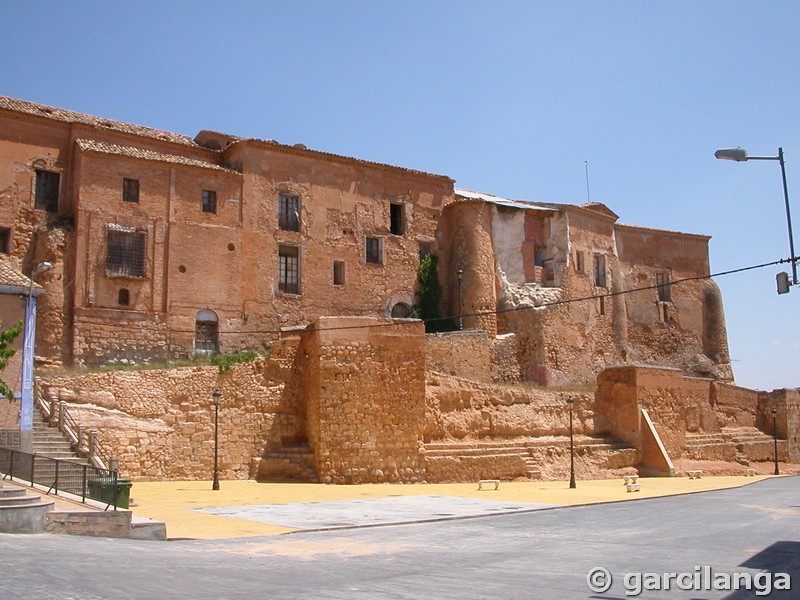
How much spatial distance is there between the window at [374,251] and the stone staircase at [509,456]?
10.1 m

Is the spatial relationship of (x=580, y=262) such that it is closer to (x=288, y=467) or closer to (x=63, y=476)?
(x=288, y=467)

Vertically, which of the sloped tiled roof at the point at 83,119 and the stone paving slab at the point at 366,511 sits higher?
the sloped tiled roof at the point at 83,119

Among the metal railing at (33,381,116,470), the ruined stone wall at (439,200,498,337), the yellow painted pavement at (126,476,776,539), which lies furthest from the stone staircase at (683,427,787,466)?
the metal railing at (33,381,116,470)

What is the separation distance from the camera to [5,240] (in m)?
26.9

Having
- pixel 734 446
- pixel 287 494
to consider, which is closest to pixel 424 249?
pixel 734 446

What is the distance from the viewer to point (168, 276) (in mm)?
28797

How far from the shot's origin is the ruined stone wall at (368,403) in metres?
24.3

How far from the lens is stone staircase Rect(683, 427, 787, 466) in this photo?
3416cm

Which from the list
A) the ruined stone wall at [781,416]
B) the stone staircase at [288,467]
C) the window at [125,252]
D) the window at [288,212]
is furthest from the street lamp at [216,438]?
the ruined stone wall at [781,416]

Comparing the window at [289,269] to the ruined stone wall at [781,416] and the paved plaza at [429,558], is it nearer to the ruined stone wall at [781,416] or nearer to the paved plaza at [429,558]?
the paved plaza at [429,558]

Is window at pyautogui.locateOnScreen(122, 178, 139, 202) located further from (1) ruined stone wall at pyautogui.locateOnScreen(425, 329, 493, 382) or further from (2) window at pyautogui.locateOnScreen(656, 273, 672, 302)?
(2) window at pyautogui.locateOnScreen(656, 273, 672, 302)

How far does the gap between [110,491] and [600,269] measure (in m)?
31.7

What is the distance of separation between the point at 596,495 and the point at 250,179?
17.3m

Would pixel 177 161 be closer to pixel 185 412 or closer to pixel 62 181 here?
pixel 62 181
